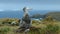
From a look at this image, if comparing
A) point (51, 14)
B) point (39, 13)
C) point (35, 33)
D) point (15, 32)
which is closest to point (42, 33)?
point (35, 33)

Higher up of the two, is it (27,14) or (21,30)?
(27,14)

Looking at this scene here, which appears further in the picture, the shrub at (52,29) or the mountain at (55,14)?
the mountain at (55,14)

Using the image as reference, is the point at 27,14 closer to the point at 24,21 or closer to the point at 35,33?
the point at 24,21

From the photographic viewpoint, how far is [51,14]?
11742 mm

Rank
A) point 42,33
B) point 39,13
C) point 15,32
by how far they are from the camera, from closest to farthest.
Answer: point 42,33 → point 15,32 → point 39,13

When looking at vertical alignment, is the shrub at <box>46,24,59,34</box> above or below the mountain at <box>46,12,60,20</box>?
below

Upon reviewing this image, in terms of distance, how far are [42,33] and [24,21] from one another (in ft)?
3.87

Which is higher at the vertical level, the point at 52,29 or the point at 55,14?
the point at 55,14

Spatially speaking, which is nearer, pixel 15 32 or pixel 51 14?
pixel 15 32

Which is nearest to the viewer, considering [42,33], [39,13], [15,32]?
[42,33]

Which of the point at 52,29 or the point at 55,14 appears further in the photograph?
the point at 55,14

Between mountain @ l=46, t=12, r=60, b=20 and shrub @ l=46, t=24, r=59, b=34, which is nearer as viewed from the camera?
shrub @ l=46, t=24, r=59, b=34

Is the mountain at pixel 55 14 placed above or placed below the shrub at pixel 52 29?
above

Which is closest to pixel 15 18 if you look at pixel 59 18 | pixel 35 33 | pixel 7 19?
pixel 7 19
